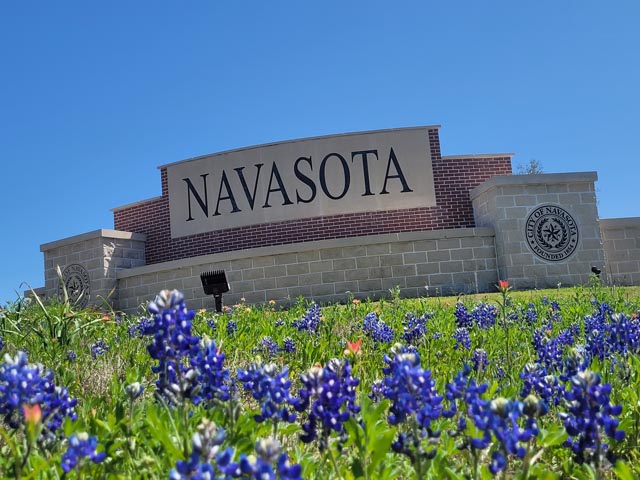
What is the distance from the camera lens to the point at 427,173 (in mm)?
17344

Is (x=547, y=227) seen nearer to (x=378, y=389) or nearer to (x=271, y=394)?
(x=378, y=389)

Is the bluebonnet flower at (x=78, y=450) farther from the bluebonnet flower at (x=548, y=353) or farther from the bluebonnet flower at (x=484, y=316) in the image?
the bluebonnet flower at (x=484, y=316)

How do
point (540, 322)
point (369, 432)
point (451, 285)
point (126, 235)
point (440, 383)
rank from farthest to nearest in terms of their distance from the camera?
point (126, 235), point (451, 285), point (540, 322), point (440, 383), point (369, 432)

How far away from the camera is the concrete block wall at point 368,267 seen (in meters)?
15.2

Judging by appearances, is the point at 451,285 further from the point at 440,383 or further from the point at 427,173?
the point at 440,383

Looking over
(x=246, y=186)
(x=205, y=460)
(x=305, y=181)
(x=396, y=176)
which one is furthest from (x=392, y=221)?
(x=205, y=460)

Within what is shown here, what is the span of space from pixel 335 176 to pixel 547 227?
5.68m

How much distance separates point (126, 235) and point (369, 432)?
1770 centimetres

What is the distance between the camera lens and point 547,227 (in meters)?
15.4

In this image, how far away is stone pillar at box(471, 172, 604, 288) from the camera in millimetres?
15117

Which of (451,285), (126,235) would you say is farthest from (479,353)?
(126,235)

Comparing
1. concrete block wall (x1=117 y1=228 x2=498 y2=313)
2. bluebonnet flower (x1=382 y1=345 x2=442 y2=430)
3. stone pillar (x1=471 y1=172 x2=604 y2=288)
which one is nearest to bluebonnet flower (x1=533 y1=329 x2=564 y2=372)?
bluebonnet flower (x1=382 y1=345 x2=442 y2=430)

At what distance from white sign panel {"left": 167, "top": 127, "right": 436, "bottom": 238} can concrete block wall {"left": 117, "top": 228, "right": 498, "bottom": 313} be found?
1.98 meters

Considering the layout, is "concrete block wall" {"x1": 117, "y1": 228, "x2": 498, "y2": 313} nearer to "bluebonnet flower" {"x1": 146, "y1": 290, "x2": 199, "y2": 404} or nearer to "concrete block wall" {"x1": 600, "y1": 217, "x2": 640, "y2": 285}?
"concrete block wall" {"x1": 600, "y1": 217, "x2": 640, "y2": 285}
